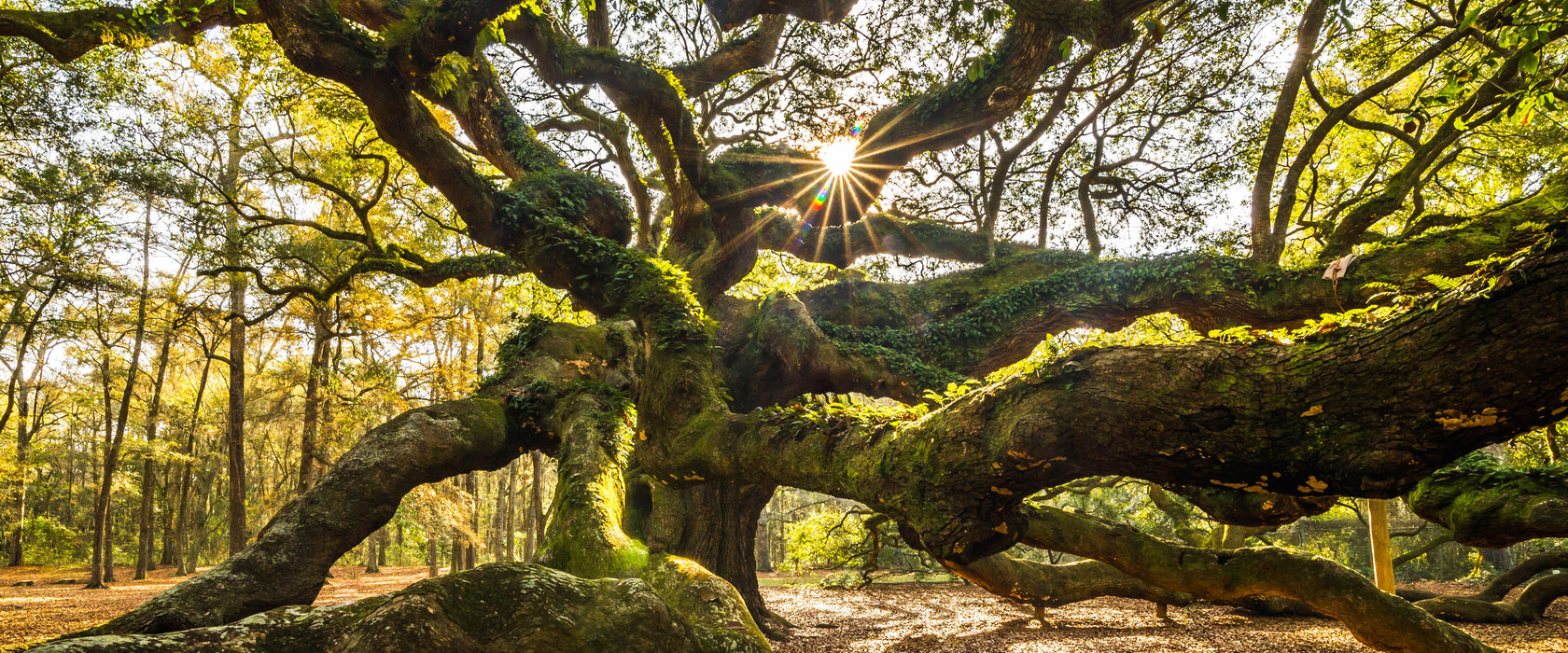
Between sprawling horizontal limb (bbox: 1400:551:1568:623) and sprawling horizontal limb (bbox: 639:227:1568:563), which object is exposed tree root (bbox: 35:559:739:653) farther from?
sprawling horizontal limb (bbox: 1400:551:1568:623)

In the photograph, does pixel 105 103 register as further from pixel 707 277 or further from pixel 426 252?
pixel 707 277

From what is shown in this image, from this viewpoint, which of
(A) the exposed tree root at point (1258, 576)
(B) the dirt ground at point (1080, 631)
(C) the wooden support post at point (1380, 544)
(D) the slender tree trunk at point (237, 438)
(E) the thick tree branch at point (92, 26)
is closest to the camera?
(A) the exposed tree root at point (1258, 576)

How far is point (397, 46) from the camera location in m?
5.46

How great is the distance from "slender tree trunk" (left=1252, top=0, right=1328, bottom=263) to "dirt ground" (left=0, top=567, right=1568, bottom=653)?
4.46 meters

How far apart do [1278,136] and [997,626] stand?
7.17m

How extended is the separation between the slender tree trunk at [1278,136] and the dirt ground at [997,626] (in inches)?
176

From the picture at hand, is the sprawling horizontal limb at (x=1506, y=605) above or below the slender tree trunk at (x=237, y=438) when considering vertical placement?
below

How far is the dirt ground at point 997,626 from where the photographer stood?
7.29 m

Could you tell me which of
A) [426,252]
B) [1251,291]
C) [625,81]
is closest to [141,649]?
→ [625,81]

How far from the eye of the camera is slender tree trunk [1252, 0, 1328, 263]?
722 cm

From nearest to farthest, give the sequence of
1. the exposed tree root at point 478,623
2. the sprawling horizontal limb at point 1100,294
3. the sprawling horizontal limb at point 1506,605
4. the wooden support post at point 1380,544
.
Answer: the exposed tree root at point 478,623
the sprawling horizontal limb at point 1100,294
the wooden support post at point 1380,544
the sprawling horizontal limb at point 1506,605

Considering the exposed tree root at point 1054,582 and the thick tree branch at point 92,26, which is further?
the exposed tree root at point 1054,582

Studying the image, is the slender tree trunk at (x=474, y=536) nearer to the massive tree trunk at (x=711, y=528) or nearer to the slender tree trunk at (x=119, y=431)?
the slender tree trunk at (x=119, y=431)

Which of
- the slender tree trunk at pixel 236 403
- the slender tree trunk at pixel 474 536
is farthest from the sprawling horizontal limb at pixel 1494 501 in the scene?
the slender tree trunk at pixel 474 536
